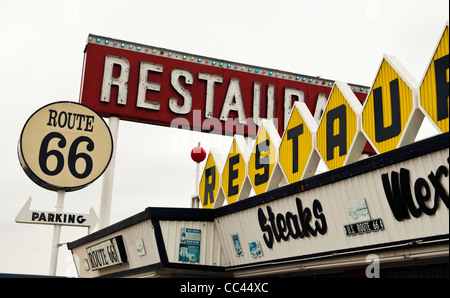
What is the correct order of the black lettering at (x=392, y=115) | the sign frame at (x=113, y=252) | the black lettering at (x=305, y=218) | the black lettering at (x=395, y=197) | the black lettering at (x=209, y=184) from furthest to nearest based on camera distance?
the black lettering at (x=209, y=184) < the sign frame at (x=113, y=252) < the black lettering at (x=305, y=218) < the black lettering at (x=392, y=115) < the black lettering at (x=395, y=197)

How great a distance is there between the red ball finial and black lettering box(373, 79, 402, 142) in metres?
12.1

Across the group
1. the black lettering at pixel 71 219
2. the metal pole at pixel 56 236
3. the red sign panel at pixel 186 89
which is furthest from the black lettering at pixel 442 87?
the red sign panel at pixel 186 89

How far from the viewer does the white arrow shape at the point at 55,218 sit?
19938 mm

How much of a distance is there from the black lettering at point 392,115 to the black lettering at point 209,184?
6927 millimetres

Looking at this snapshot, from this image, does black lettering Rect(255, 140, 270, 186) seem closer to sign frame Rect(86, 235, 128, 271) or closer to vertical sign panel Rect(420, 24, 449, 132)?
Result: sign frame Rect(86, 235, 128, 271)

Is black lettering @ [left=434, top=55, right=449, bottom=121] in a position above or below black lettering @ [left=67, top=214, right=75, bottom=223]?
above

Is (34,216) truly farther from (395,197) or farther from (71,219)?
(395,197)

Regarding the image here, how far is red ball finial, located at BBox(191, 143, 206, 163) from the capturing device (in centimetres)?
2359

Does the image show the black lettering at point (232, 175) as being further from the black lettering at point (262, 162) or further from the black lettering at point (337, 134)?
the black lettering at point (337, 134)

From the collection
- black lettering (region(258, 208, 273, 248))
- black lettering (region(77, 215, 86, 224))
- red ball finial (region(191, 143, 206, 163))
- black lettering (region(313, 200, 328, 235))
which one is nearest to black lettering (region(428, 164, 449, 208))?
black lettering (region(313, 200, 328, 235))

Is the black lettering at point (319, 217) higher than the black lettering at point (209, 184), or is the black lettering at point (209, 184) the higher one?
the black lettering at point (209, 184)

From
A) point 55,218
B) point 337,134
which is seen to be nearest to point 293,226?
point 337,134
